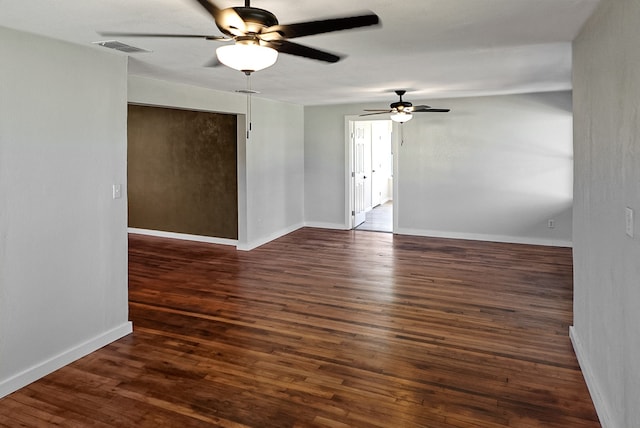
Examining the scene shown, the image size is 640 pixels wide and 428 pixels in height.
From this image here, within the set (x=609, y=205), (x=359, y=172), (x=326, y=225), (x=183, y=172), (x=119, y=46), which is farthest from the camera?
(x=359, y=172)

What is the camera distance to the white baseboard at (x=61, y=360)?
9.11 ft

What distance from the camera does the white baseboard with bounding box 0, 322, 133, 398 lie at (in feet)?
9.11

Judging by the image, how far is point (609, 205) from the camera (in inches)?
90.0

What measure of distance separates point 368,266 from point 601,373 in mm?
3347

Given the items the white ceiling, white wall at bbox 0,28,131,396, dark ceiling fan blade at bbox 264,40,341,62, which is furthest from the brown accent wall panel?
dark ceiling fan blade at bbox 264,40,341,62

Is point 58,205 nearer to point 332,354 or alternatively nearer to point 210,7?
point 210,7

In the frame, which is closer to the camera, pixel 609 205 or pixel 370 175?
pixel 609 205

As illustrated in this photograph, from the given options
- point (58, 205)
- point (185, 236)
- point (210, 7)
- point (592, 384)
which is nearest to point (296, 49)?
point (210, 7)

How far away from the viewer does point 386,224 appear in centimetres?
865

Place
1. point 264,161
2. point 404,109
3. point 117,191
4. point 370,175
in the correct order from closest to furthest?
point 117,191 < point 404,109 < point 264,161 < point 370,175

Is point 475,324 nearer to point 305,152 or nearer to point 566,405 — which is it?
point 566,405

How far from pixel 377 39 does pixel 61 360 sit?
3.16 metres

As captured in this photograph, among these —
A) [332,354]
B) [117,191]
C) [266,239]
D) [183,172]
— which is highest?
[183,172]

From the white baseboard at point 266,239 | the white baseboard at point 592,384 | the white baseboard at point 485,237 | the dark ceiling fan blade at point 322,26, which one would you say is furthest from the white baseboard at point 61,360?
the white baseboard at point 485,237
